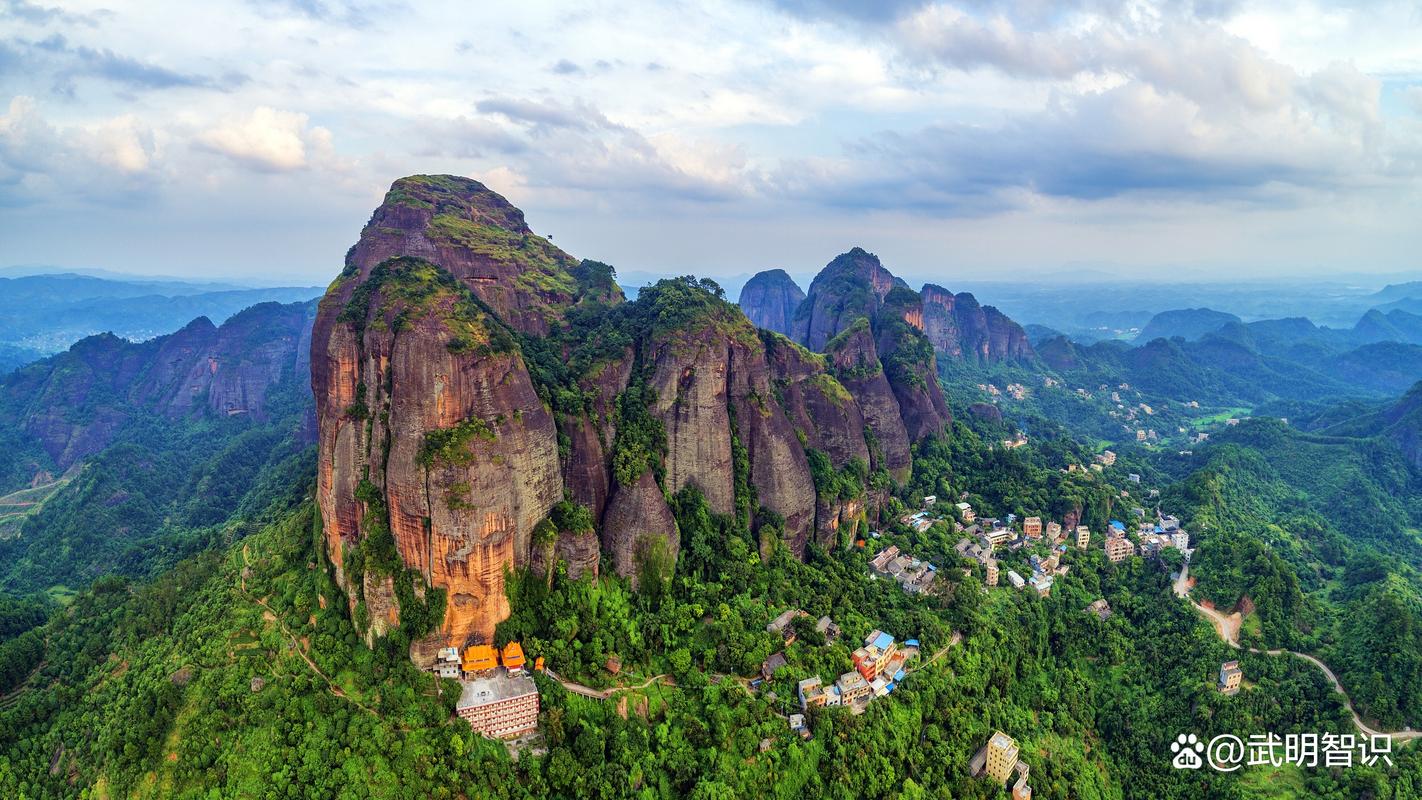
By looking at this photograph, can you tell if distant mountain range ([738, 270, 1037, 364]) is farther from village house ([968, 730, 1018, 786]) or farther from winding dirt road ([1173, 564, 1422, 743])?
village house ([968, 730, 1018, 786])

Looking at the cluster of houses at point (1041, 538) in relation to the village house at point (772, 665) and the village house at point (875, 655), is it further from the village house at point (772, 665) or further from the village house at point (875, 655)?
the village house at point (772, 665)

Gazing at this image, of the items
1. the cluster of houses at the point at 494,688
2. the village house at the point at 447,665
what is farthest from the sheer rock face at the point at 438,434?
the cluster of houses at the point at 494,688

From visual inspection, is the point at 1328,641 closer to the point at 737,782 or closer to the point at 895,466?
the point at 895,466

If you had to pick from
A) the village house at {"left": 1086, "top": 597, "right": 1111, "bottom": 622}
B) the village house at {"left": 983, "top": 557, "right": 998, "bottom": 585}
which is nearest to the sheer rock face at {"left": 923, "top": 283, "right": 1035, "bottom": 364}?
the village house at {"left": 1086, "top": 597, "right": 1111, "bottom": 622}

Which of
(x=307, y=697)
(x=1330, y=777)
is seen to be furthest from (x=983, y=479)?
(x=307, y=697)

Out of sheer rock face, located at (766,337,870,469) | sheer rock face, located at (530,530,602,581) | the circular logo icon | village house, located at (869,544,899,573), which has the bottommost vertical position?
the circular logo icon

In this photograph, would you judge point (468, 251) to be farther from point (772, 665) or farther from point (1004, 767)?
point (1004, 767)
